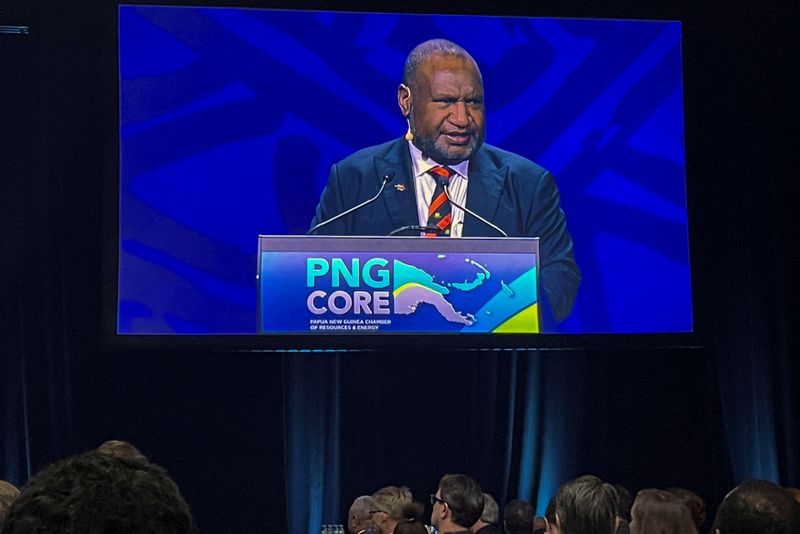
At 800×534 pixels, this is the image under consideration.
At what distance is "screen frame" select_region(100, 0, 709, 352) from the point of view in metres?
5.38

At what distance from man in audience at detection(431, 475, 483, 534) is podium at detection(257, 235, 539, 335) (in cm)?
192

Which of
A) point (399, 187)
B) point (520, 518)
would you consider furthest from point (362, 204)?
point (520, 518)

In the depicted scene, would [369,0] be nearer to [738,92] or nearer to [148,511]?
[738,92]

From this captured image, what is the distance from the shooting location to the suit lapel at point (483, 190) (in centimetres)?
559

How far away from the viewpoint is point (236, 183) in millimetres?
5598

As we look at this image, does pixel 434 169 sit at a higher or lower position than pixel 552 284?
higher

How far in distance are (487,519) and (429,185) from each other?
6.30 feet

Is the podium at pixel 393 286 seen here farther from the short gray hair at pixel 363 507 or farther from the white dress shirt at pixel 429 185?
the short gray hair at pixel 363 507

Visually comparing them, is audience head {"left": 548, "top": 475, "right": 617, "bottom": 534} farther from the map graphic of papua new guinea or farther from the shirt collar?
the shirt collar

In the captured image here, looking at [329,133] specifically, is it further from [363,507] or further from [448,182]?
[363,507]

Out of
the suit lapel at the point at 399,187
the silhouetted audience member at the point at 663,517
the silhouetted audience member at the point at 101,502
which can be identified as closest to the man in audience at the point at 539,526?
the suit lapel at the point at 399,187

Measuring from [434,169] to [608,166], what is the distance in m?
0.90

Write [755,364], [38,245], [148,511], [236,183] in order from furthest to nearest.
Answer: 1. [755,364]
2. [38,245]
3. [236,183]
4. [148,511]

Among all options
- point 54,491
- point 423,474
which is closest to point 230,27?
point 423,474
